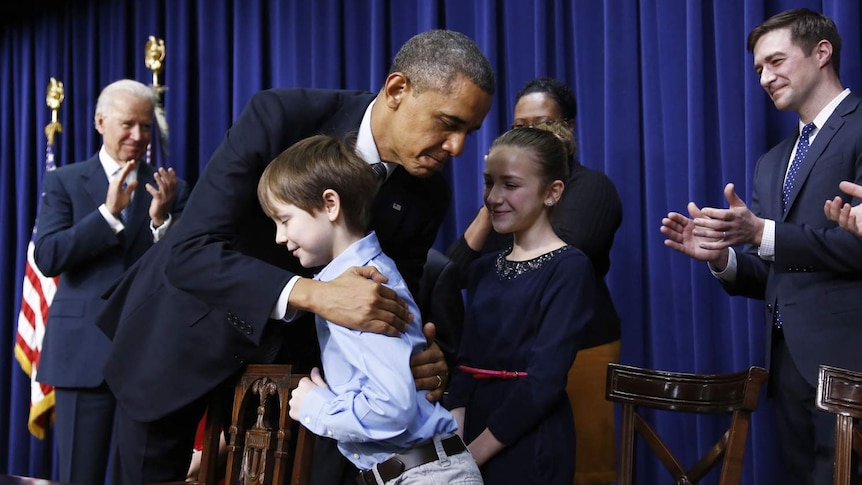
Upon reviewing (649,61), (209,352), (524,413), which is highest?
(649,61)

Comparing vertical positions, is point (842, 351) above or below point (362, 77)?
below

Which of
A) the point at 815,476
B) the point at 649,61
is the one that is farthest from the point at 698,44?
the point at 815,476

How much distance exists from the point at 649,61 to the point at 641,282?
0.83m

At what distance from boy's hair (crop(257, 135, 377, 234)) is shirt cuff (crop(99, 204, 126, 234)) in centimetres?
173

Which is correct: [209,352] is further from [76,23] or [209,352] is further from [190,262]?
[76,23]

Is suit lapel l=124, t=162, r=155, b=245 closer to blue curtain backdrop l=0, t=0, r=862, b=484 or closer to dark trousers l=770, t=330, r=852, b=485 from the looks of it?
blue curtain backdrop l=0, t=0, r=862, b=484

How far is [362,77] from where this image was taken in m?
4.44

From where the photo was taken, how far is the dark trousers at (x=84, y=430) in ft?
11.2

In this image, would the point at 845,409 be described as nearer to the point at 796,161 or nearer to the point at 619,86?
the point at 796,161

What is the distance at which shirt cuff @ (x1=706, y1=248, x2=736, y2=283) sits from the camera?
2.82 m

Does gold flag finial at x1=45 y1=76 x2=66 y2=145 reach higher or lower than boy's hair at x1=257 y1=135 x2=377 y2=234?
higher

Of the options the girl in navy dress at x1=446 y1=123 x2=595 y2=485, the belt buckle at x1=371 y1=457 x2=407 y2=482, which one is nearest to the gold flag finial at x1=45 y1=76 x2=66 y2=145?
the girl in navy dress at x1=446 y1=123 x2=595 y2=485

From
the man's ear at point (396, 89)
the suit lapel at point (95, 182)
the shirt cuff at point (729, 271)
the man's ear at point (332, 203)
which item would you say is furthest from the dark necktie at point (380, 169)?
the suit lapel at point (95, 182)

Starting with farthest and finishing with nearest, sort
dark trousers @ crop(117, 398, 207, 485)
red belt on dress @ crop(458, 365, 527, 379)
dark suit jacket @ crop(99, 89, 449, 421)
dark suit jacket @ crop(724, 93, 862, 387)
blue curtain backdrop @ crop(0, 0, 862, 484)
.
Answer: blue curtain backdrop @ crop(0, 0, 862, 484)
dark suit jacket @ crop(724, 93, 862, 387)
red belt on dress @ crop(458, 365, 527, 379)
dark trousers @ crop(117, 398, 207, 485)
dark suit jacket @ crop(99, 89, 449, 421)
